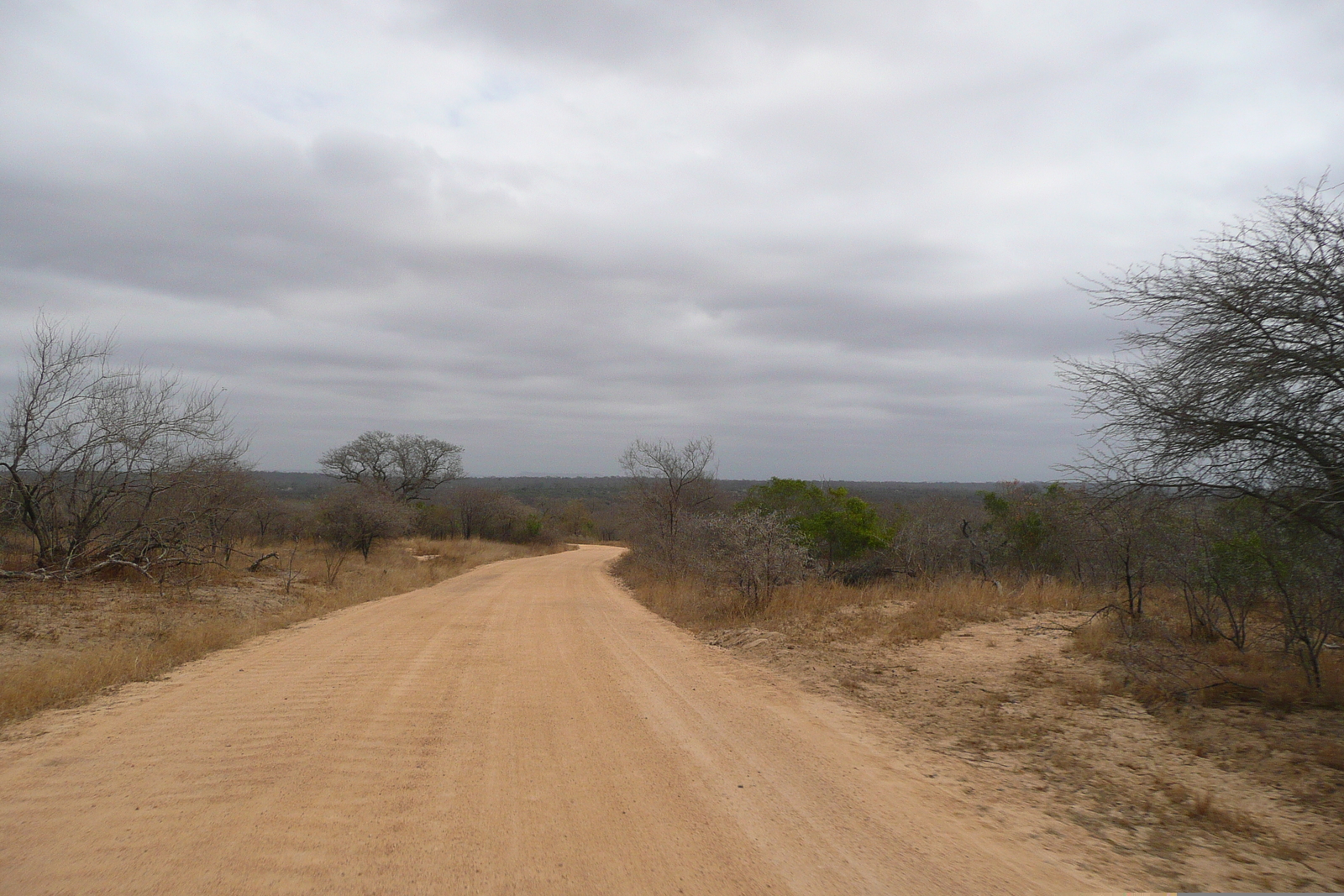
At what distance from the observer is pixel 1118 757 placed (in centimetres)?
641

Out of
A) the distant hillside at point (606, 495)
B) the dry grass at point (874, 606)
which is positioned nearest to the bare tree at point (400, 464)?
the distant hillside at point (606, 495)

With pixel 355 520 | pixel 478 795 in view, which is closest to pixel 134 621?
pixel 478 795

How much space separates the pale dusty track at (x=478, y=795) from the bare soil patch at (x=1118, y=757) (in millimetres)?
669

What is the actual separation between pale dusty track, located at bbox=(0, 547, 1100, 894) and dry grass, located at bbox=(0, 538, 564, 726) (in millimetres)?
838

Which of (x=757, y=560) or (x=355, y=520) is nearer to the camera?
(x=757, y=560)

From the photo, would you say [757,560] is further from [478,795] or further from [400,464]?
[400,464]

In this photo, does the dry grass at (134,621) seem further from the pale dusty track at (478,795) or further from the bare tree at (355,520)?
the bare tree at (355,520)

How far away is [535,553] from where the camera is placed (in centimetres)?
5128

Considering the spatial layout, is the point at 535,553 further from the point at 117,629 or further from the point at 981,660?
the point at 981,660

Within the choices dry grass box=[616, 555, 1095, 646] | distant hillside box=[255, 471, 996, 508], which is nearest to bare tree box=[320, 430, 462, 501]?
distant hillside box=[255, 471, 996, 508]

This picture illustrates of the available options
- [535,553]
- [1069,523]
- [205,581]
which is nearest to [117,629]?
[205,581]

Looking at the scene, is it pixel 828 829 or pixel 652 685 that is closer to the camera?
pixel 828 829

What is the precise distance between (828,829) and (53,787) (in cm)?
579

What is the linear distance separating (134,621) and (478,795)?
A: 40.7 ft
